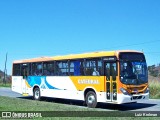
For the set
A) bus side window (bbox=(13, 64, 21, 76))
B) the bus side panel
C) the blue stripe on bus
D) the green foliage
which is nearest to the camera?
the blue stripe on bus

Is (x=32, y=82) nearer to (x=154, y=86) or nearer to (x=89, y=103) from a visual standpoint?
(x=89, y=103)

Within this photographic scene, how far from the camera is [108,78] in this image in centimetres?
1886

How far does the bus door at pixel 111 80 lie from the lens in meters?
18.5

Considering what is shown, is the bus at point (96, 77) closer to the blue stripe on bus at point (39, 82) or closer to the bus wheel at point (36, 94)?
the blue stripe on bus at point (39, 82)

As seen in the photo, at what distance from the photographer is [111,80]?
1869cm

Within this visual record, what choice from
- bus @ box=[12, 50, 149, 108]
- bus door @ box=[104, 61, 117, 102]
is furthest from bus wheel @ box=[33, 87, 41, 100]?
bus door @ box=[104, 61, 117, 102]

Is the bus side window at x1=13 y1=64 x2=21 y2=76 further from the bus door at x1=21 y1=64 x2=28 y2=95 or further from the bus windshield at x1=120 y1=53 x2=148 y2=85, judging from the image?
the bus windshield at x1=120 y1=53 x2=148 y2=85

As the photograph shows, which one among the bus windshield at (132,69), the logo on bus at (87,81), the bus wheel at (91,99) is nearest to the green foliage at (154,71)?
the logo on bus at (87,81)

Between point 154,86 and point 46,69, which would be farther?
point 154,86

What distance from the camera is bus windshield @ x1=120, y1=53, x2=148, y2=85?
60.4ft

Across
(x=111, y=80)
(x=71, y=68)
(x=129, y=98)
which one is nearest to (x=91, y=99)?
(x=111, y=80)

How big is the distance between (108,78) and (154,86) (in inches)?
517

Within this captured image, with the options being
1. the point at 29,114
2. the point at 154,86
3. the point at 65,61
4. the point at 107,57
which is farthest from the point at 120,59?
the point at 154,86

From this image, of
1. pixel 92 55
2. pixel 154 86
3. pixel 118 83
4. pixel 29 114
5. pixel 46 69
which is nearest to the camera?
pixel 29 114
